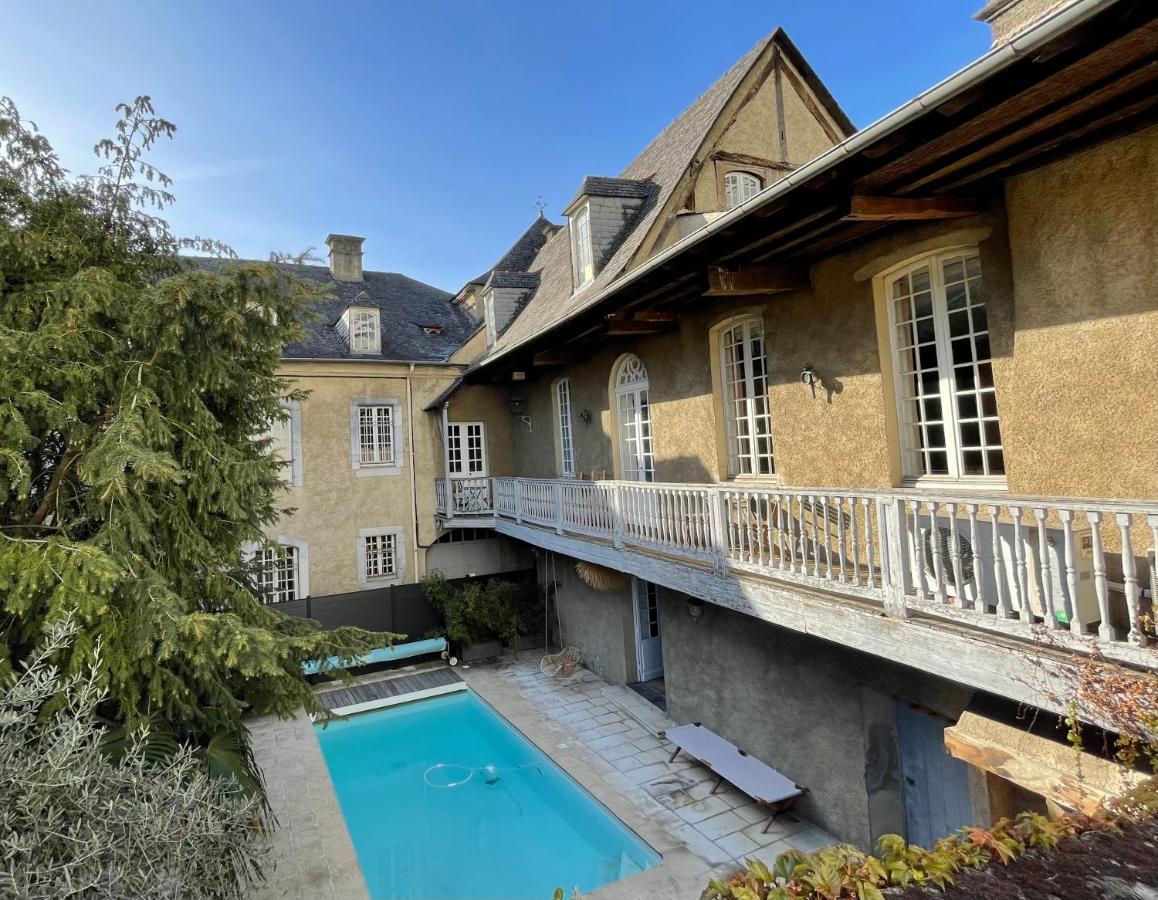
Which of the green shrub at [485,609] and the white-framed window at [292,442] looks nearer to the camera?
the white-framed window at [292,442]

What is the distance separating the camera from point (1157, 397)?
182 inches

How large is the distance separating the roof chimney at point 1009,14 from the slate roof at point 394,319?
13862 millimetres

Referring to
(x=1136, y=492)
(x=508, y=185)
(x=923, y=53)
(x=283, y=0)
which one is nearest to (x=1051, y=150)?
(x=1136, y=492)

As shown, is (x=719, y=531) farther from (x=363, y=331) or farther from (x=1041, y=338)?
(x=363, y=331)

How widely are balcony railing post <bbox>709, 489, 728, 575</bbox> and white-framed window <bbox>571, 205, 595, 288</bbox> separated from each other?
286 inches

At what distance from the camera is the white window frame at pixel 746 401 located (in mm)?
9070

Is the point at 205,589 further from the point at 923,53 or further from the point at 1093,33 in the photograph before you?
the point at 923,53

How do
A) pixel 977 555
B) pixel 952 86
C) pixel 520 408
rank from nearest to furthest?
pixel 952 86 → pixel 977 555 → pixel 520 408

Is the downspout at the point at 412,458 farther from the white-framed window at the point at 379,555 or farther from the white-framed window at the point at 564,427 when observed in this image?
the white-framed window at the point at 564,427

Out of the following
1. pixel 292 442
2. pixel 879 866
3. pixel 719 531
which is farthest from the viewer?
pixel 292 442

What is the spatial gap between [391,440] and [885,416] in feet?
44.3

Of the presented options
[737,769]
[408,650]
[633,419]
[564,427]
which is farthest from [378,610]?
[737,769]

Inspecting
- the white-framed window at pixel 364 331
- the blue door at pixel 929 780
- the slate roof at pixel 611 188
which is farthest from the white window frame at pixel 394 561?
the blue door at pixel 929 780

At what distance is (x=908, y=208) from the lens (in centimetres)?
561
